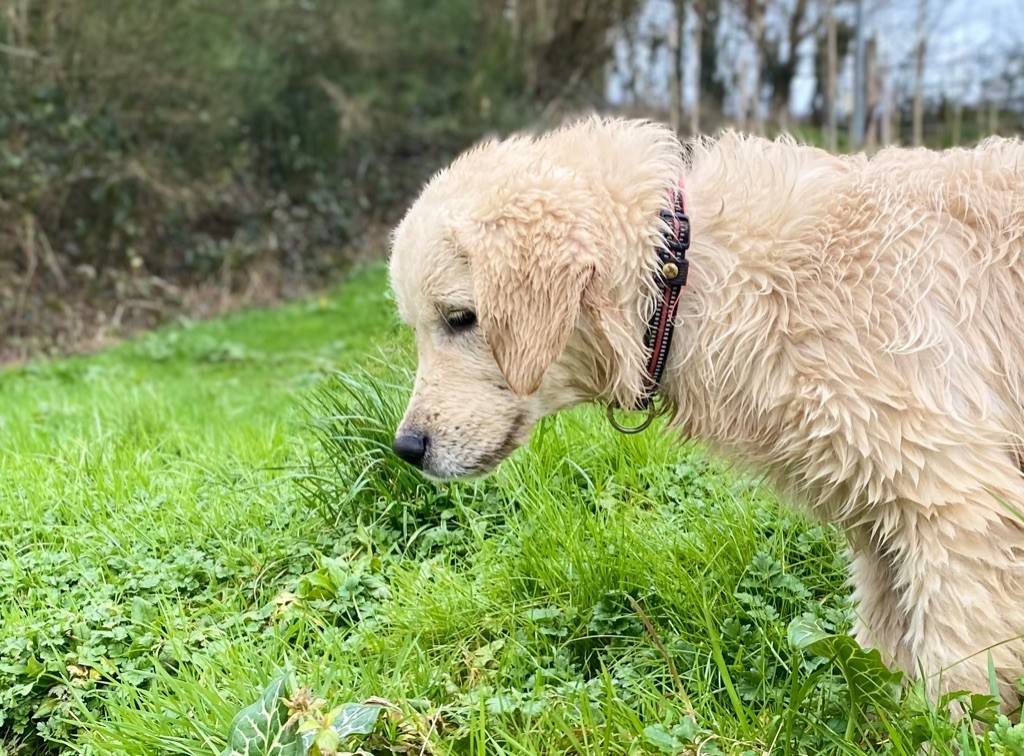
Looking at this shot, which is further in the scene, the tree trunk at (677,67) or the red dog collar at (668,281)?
the tree trunk at (677,67)

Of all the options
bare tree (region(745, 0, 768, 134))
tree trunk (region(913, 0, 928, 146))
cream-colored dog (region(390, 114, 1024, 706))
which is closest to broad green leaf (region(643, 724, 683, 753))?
cream-colored dog (region(390, 114, 1024, 706))

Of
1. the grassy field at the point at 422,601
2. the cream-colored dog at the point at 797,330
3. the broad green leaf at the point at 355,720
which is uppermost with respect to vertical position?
the cream-colored dog at the point at 797,330

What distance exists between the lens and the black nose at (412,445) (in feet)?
8.77

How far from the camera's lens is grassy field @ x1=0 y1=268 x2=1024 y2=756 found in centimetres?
241

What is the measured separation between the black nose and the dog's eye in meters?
0.33

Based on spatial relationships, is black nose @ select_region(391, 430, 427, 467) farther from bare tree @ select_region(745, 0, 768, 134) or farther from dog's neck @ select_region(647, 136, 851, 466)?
bare tree @ select_region(745, 0, 768, 134)

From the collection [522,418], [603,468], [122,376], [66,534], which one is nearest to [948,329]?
[522,418]

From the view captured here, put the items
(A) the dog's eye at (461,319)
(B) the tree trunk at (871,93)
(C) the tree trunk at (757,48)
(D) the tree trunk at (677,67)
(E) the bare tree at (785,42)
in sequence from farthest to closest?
(E) the bare tree at (785,42)
(D) the tree trunk at (677,67)
(C) the tree trunk at (757,48)
(B) the tree trunk at (871,93)
(A) the dog's eye at (461,319)

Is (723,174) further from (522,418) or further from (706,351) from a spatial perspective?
(522,418)

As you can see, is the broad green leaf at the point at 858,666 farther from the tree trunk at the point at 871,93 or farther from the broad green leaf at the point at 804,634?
the tree trunk at the point at 871,93

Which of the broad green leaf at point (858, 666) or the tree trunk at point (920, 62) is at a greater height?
the tree trunk at point (920, 62)

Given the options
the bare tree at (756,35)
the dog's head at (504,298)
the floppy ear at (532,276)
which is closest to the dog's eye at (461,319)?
the dog's head at (504,298)

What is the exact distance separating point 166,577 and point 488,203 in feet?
6.54

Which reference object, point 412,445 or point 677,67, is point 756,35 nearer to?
point 677,67
